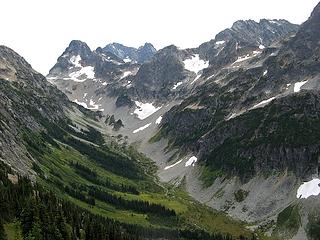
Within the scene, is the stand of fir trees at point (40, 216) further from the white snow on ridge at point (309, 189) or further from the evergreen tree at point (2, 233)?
the white snow on ridge at point (309, 189)

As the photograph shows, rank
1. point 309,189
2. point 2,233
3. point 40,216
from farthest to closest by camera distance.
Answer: point 309,189, point 40,216, point 2,233

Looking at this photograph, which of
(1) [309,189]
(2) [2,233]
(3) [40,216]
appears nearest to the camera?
(2) [2,233]

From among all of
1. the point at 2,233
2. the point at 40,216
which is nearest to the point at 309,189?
the point at 40,216

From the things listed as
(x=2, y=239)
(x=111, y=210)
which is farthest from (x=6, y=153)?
(x=2, y=239)

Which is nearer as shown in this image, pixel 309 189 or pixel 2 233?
pixel 2 233

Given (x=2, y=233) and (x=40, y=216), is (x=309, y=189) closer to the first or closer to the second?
(x=40, y=216)

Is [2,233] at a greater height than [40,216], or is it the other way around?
[2,233]

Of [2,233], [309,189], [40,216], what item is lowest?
[309,189]

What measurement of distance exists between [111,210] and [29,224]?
281 feet

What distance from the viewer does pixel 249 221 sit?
19338cm

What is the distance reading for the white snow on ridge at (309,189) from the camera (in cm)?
18444

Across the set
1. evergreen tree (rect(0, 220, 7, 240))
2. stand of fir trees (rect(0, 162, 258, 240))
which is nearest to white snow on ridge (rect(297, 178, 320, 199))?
stand of fir trees (rect(0, 162, 258, 240))

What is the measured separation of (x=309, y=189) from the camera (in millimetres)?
188750

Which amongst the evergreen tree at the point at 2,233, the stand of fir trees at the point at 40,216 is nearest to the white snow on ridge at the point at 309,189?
the stand of fir trees at the point at 40,216
